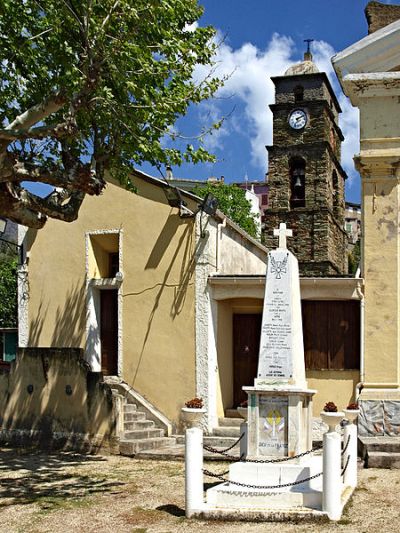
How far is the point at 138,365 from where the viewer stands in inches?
651

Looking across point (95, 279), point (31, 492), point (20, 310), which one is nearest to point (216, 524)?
point (31, 492)

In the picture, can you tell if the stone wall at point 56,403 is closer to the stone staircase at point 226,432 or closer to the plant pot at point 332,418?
the stone staircase at point 226,432

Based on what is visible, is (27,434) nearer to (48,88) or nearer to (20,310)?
(20,310)

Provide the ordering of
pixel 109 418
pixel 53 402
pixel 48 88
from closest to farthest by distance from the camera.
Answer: pixel 48 88, pixel 109 418, pixel 53 402

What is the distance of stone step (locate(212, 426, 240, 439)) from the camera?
50.3ft

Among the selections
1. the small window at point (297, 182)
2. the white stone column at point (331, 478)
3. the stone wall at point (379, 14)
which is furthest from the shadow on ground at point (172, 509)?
the small window at point (297, 182)

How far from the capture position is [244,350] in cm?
1683

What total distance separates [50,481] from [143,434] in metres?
3.48

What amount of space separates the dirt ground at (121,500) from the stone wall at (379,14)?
8.23 m

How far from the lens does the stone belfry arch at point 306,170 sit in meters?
39.4

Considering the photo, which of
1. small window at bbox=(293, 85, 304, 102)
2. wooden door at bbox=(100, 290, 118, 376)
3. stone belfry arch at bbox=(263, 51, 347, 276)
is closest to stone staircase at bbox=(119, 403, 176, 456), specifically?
wooden door at bbox=(100, 290, 118, 376)

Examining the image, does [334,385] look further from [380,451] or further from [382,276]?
[380,451]

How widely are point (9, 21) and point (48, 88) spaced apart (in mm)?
1723

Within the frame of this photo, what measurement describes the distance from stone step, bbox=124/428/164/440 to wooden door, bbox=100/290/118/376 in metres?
2.04
